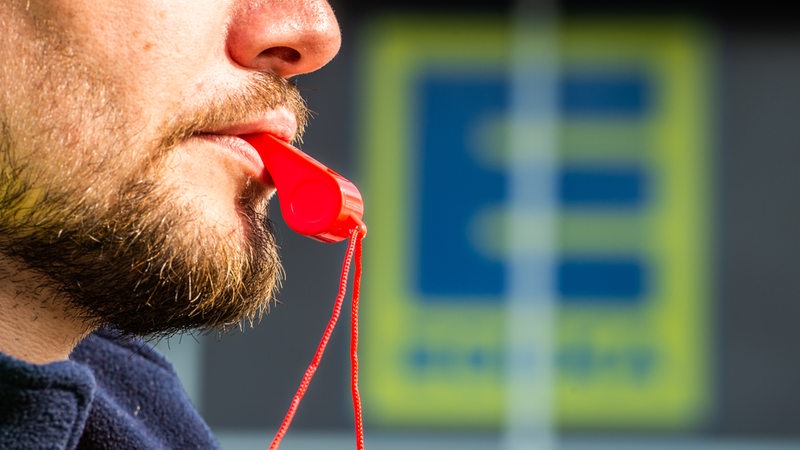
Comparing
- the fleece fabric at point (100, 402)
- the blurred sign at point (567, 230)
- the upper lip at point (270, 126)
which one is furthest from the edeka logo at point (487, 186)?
the upper lip at point (270, 126)

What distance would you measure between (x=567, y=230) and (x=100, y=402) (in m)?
5.17

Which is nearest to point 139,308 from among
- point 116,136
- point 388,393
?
point 116,136

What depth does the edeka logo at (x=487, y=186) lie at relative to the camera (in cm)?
629

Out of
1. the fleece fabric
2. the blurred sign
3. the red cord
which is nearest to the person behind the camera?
the fleece fabric

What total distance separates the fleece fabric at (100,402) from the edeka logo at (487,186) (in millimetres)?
4889

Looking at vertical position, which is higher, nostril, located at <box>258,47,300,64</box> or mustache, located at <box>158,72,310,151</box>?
nostril, located at <box>258,47,300,64</box>

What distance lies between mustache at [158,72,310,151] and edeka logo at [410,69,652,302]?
16.6 ft

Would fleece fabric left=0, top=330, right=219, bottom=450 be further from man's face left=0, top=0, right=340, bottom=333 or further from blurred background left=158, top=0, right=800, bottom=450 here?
blurred background left=158, top=0, right=800, bottom=450

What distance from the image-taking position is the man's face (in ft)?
3.77

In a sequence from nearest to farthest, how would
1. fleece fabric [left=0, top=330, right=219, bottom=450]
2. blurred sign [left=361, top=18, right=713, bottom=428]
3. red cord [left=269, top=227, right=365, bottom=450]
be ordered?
1. fleece fabric [left=0, top=330, right=219, bottom=450]
2. red cord [left=269, top=227, right=365, bottom=450]
3. blurred sign [left=361, top=18, right=713, bottom=428]

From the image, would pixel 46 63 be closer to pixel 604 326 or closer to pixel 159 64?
pixel 159 64

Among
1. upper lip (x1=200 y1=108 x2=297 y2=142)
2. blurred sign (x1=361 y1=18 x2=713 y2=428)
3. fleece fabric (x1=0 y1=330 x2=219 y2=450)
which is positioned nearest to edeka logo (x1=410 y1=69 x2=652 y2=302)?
blurred sign (x1=361 y1=18 x2=713 y2=428)

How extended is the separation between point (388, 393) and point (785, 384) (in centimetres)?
206

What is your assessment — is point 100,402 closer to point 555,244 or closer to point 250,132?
point 250,132
